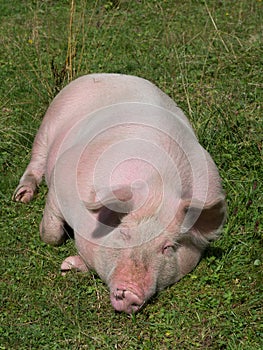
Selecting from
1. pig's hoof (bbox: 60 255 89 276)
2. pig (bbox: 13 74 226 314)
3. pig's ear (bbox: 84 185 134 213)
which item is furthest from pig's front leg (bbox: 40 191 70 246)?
pig's ear (bbox: 84 185 134 213)

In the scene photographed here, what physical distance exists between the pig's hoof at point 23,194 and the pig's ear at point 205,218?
166 centimetres

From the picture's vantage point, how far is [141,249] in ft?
15.0

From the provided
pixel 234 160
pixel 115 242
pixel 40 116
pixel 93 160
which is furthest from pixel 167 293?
pixel 40 116

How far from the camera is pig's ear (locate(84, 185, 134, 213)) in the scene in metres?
4.55

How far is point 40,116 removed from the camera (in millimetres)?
7027

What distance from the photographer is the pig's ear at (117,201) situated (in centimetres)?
455

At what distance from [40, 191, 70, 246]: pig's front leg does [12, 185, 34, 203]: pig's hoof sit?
0.53 meters

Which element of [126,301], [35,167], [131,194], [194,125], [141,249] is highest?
[131,194]

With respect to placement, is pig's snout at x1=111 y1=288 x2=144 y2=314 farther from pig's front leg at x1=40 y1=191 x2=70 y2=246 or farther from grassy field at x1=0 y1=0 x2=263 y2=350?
pig's front leg at x1=40 y1=191 x2=70 y2=246

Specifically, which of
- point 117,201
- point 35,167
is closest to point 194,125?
point 35,167

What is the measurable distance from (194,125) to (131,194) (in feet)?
6.61

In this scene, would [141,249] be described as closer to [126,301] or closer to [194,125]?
[126,301]

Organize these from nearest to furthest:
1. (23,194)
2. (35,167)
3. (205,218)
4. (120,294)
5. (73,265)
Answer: (120,294) → (205,218) → (73,265) → (23,194) → (35,167)

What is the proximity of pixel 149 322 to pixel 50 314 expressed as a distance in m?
0.64
